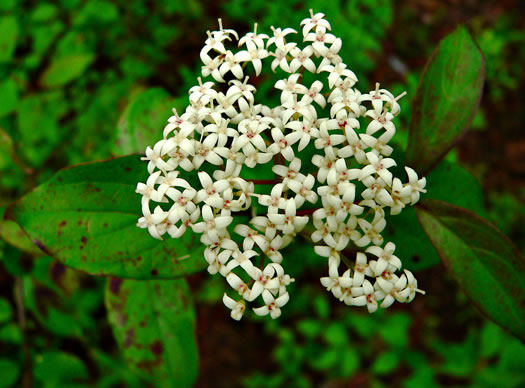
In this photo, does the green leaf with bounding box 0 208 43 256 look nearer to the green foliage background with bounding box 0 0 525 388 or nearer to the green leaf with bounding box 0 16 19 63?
the green foliage background with bounding box 0 0 525 388

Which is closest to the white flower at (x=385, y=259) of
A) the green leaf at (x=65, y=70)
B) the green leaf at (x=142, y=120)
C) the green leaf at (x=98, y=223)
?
the green leaf at (x=98, y=223)

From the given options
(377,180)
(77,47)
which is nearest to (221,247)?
(377,180)

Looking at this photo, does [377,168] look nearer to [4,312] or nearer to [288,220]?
[288,220]

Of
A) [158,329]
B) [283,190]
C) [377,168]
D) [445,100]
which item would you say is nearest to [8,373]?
[158,329]

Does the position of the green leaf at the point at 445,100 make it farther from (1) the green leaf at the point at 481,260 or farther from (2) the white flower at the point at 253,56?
(2) the white flower at the point at 253,56

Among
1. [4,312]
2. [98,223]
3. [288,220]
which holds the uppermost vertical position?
[288,220]

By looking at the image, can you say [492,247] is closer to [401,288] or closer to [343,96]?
[401,288]
